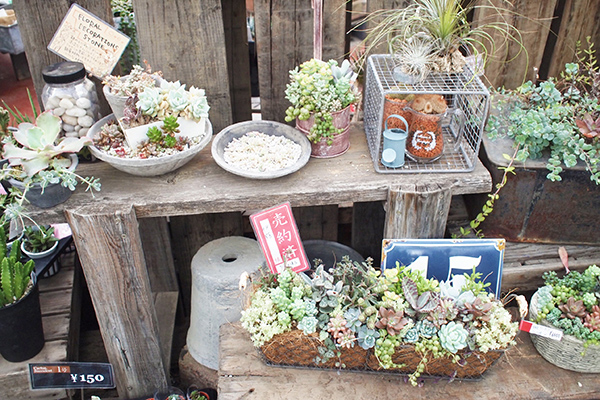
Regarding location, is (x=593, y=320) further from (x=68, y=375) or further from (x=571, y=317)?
(x=68, y=375)

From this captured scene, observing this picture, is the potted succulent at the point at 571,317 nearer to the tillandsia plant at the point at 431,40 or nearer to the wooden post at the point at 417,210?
the wooden post at the point at 417,210

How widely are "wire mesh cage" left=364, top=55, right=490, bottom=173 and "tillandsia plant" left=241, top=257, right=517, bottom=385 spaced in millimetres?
410

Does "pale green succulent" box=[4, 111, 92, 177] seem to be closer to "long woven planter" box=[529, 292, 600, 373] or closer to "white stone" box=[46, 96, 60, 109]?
"white stone" box=[46, 96, 60, 109]

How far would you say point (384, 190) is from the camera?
1803mm

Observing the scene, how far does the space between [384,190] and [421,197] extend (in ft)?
0.44

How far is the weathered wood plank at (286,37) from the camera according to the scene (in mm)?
1942

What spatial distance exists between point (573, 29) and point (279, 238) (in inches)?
62.4

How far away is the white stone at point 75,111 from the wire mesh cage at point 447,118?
1.08 meters

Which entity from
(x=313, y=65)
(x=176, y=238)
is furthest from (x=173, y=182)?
(x=176, y=238)

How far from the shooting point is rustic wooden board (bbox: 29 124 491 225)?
68.3 inches

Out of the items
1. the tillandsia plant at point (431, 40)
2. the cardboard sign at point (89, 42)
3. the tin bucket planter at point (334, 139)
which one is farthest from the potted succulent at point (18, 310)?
the tillandsia plant at point (431, 40)

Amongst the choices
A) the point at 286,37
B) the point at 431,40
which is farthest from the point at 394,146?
the point at 286,37

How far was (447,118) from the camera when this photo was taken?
83.3 inches

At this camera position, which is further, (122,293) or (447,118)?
(447,118)
